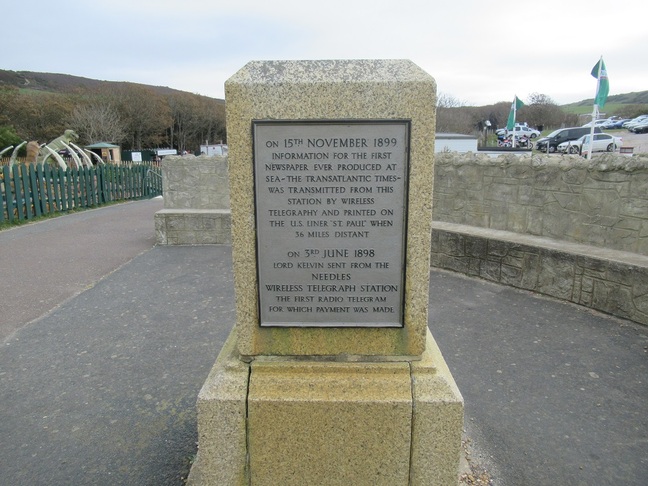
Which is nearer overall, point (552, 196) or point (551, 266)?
point (551, 266)

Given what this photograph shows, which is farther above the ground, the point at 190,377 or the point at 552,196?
the point at 552,196

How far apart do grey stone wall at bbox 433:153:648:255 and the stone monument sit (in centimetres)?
401

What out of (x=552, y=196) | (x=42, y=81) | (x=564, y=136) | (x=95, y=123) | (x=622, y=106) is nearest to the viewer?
(x=552, y=196)

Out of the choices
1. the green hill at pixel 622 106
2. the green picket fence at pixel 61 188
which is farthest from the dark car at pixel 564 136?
the green hill at pixel 622 106

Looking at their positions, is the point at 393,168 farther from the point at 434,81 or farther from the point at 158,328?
the point at 158,328

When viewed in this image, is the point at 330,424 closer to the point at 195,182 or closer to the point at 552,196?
the point at 552,196

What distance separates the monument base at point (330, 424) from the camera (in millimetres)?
2178

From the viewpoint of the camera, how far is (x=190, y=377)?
374cm

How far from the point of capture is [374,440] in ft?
7.24

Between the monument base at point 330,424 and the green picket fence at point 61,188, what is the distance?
12.2 meters

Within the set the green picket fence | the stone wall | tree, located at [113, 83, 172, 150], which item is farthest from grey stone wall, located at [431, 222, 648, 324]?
tree, located at [113, 83, 172, 150]

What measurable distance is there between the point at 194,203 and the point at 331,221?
24.7ft

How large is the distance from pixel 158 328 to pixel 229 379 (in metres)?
2.87

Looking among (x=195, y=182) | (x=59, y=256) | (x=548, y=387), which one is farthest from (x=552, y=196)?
(x=59, y=256)
